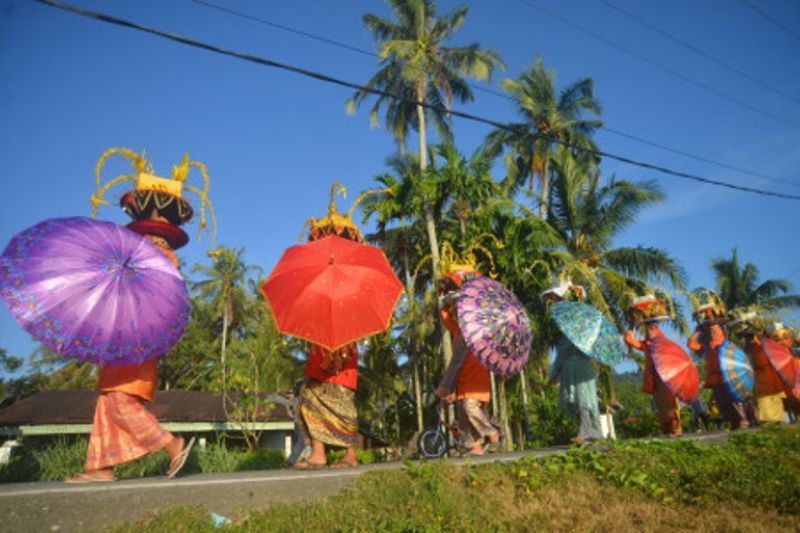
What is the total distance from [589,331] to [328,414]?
142 inches

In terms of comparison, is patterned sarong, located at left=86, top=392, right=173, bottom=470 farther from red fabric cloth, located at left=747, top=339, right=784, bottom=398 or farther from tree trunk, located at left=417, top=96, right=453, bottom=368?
red fabric cloth, located at left=747, top=339, right=784, bottom=398

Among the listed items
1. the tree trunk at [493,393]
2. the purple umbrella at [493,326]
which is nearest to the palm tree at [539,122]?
the tree trunk at [493,393]

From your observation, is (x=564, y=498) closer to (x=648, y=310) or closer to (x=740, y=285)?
(x=648, y=310)

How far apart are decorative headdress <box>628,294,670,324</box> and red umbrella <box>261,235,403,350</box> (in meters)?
5.01

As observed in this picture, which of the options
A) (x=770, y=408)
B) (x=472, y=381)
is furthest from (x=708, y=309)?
(x=472, y=381)

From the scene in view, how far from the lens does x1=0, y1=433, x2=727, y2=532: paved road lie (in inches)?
128

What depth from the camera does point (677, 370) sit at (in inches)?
311

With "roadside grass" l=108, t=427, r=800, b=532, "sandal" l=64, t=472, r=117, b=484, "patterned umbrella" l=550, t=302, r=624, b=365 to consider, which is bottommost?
"roadside grass" l=108, t=427, r=800, b=532

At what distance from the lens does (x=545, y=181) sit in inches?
866

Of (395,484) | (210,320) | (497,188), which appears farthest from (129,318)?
(210,320)

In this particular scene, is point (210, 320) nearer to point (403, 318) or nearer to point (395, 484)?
point (403, 318)

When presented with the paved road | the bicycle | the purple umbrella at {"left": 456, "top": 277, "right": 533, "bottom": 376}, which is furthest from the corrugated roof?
the paved road

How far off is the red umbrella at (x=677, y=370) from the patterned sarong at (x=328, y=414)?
5.00 meters

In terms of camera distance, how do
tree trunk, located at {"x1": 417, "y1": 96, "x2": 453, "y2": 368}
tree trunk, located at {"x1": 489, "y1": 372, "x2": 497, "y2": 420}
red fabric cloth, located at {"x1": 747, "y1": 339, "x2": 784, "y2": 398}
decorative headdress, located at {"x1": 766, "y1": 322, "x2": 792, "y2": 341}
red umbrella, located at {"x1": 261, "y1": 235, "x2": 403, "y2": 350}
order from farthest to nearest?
1. tree trunk, located at {"x1": 489, "y1": 372, "x2": 497, "y2": 420}
2. tree trunk, located at {"x1": 417, "y1": 96, "x2": 453, "y2": 368}
3. decorative headdress, located at {"x1": 766, "y1": 322, "x2": 792, "y2": 341}
4. red fabric cloth, located at {"x1": 747, "y1": 339, "x2": 784, "y2": 398}
5. red umbrella, located at {"x1": 261, "y1": 235, "x2": 403, "y2": 350}
